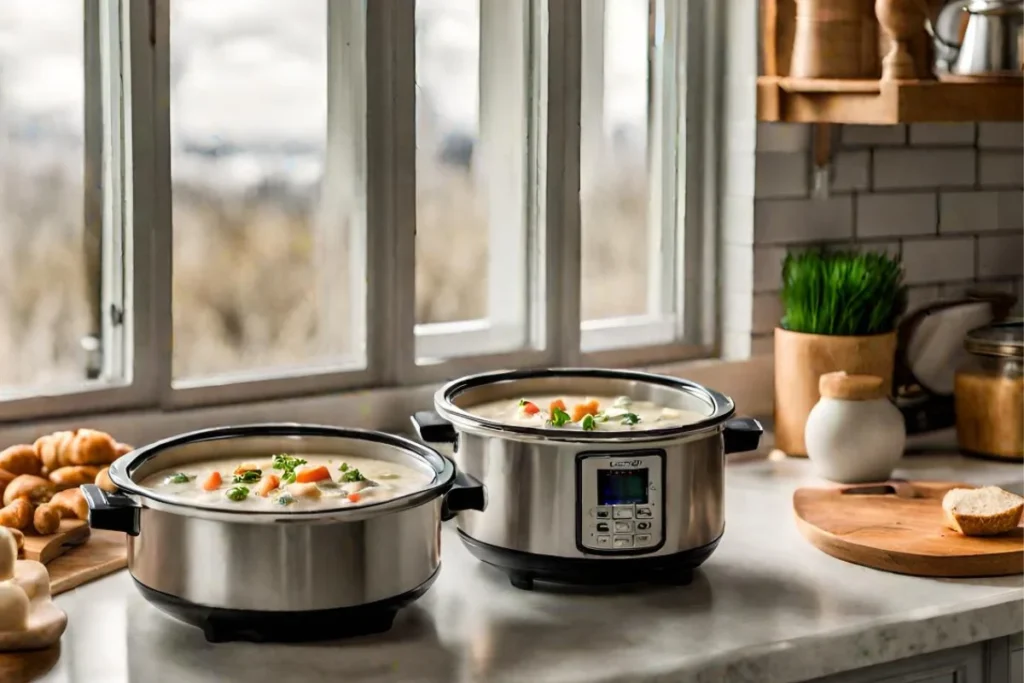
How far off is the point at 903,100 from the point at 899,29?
11cm

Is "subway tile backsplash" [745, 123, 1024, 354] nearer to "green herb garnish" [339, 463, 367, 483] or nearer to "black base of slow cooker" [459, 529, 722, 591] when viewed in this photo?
"black base of slow cooker" [459, 529, 722, 591]

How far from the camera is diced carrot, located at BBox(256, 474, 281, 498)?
1.71 metres

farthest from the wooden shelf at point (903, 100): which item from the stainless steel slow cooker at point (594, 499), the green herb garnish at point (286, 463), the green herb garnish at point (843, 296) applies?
the green herb garnish at point (286, 463)

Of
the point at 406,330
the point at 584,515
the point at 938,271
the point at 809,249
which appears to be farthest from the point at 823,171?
the point at 584,515

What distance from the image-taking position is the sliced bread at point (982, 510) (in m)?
2.04

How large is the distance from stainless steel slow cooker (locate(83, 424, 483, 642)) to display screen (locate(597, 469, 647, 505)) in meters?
0.21

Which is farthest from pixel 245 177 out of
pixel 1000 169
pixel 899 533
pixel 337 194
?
pixel 1000 169

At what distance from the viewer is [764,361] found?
8.96ft

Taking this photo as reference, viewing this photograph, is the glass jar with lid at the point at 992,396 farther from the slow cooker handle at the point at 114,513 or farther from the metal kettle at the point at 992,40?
the slow cooker handle at the point at 114,513

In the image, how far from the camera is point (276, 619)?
1628 millimetres

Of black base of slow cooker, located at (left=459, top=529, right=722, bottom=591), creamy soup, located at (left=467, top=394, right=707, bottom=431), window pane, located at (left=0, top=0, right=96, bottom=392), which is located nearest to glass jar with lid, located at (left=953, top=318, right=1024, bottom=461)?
creamy soup, located at (left=467, top=394, right=707, bottom=431)

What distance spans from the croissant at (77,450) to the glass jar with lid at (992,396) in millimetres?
Result: 1424

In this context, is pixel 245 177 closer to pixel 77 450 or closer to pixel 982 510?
pixel 77 450

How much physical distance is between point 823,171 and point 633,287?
1.33 ft
